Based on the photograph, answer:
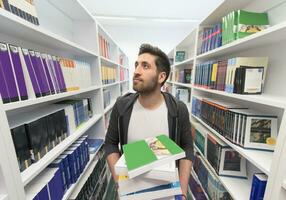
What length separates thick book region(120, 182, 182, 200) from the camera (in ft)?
2.28

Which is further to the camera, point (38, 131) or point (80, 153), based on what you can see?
point (80, 153)

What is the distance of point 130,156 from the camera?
0.70 meters

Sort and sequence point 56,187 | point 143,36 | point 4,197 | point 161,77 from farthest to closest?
point 143,36 < point 161,77 < point 56,187 < point 4,197

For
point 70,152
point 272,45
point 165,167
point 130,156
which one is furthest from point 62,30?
point 272,45

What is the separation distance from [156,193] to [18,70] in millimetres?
852

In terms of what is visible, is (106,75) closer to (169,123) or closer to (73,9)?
(73,9)

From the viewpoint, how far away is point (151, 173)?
65 centimetres

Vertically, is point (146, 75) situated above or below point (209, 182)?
above

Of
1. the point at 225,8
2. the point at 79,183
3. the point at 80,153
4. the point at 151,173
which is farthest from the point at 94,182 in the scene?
the point at 225,8

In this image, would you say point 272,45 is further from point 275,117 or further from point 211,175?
point 211,175

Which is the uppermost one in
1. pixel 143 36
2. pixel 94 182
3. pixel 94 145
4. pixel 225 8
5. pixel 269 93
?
pixel 143 36

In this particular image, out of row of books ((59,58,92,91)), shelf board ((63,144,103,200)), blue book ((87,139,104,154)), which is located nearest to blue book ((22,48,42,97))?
row of books ((59,58,92,91))

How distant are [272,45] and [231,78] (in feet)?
1.19

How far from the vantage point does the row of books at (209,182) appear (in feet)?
4.44
